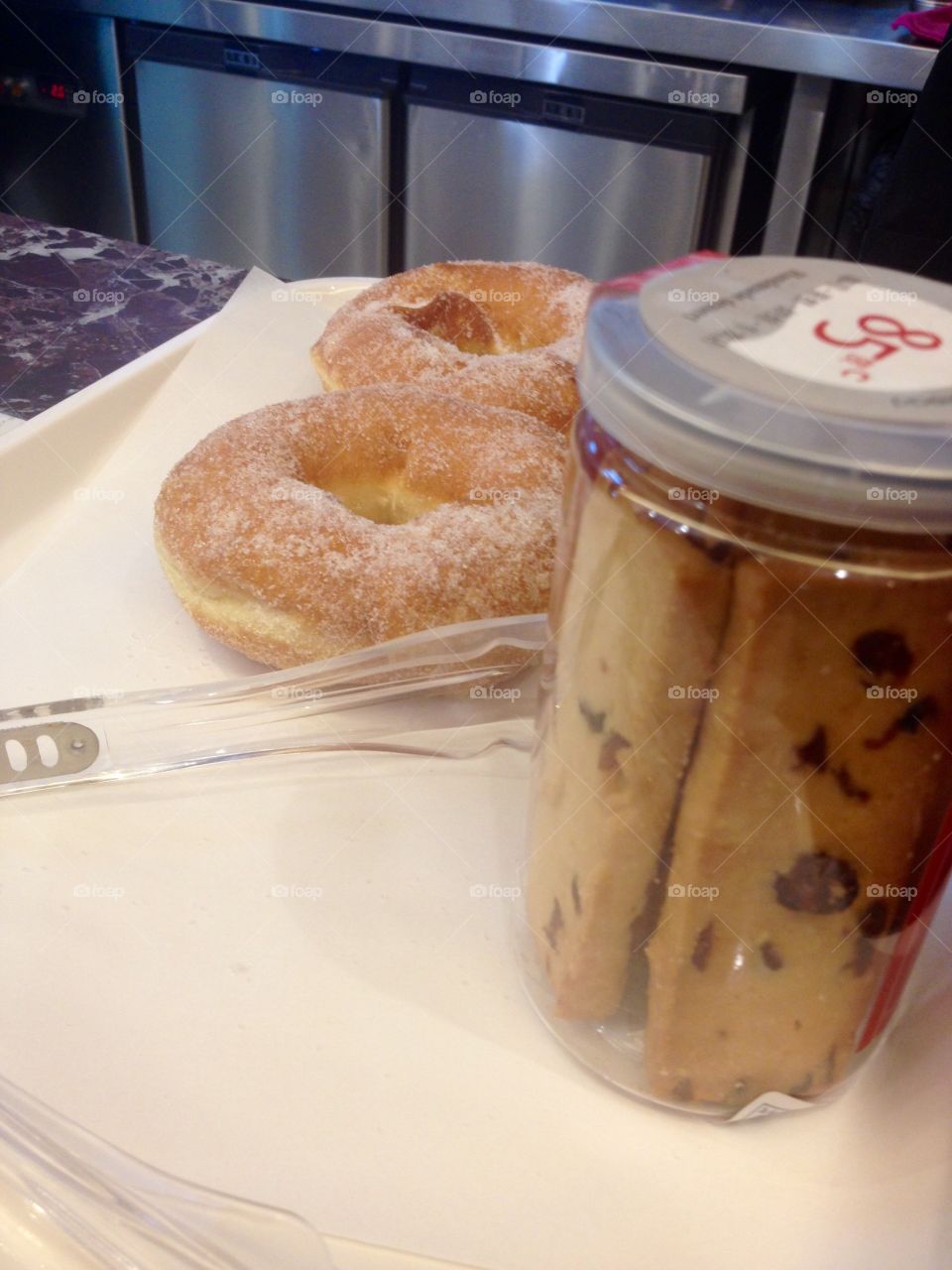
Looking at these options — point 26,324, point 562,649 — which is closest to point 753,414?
point 562,649

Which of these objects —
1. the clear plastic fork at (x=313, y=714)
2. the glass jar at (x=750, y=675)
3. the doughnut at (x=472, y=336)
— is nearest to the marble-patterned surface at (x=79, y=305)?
the doughnut at (x=472, y=336)

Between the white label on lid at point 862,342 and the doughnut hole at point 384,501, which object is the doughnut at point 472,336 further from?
the white label on lid at point 862,342

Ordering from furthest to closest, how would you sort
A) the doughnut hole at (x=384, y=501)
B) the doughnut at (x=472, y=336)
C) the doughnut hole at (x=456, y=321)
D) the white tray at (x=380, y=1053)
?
the doughnut hole at (x=456, y=321) → the doughnut at (x=472, y=336) → the doughnut hole at (x=384, y=501) → the white tray at (x=380, y=1053)

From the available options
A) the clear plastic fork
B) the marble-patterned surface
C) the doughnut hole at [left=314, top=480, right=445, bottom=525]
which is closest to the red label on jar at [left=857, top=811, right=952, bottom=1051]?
the clear plastic fork

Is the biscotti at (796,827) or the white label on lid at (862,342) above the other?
the white label on lid at (862,342)

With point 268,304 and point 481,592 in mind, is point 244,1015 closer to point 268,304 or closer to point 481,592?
point 481,592

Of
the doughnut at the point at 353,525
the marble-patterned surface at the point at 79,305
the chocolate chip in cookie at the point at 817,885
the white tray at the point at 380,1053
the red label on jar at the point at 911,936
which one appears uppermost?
the chocolate chip in cookie at the point at 817,885
